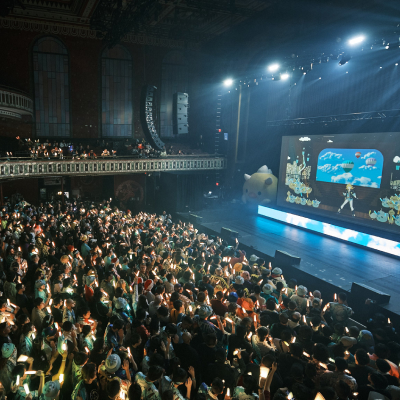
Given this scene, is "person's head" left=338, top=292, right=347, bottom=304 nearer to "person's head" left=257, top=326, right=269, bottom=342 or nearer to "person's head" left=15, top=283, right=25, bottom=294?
"person's head" left=257, top=326, right=269, bottom=342

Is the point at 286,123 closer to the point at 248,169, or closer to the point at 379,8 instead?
the point at 248,169

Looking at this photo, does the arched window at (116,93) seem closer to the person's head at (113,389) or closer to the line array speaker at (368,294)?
the line array speaker at (368,294)

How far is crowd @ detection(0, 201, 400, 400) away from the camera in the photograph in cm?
319

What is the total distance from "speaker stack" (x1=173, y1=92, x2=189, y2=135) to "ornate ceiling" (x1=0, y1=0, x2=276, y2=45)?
10.9ft

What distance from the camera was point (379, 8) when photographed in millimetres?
10914

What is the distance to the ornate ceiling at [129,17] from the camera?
14.4 metres

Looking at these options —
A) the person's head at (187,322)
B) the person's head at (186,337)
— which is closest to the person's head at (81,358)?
the person's head at (186,337)

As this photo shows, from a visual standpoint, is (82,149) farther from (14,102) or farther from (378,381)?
(378,381)

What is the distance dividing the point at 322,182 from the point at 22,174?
13.3 meters

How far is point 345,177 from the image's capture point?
41.9 feet

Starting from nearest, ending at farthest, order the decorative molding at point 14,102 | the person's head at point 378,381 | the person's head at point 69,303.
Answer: the person's head at point 378,381 → the person's head at point 69,303 → the decorative molding at point 14,102

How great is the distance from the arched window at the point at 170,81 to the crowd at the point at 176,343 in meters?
16.7

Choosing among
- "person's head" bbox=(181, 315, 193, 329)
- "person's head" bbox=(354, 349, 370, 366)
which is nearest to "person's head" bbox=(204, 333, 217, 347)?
"person's head" bbox=(181, 315, 193, 329)

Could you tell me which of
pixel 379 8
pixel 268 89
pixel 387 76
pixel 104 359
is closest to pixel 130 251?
pixel 104 359
